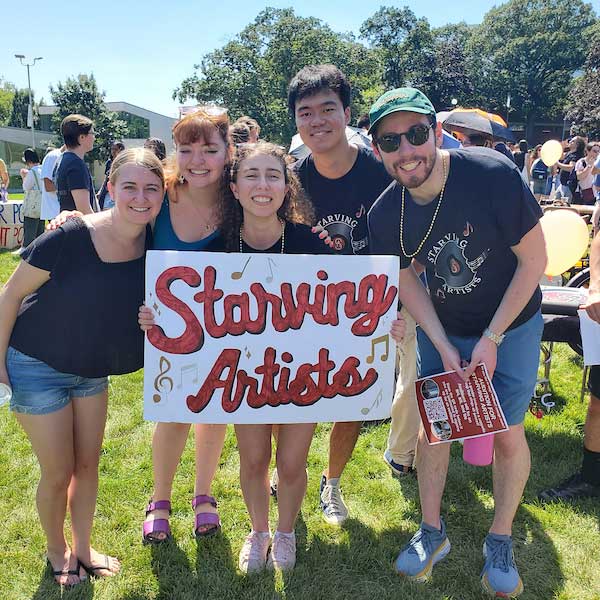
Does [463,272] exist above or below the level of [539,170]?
below

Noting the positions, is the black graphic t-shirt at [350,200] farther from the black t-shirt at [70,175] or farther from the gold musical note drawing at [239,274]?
the black t-shirt at [70,175]

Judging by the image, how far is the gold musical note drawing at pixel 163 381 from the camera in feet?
7.27

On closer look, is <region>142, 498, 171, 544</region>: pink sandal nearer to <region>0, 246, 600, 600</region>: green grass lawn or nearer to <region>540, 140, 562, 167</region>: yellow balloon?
<region>0, 246, 600, 600</region>: green grass lawn

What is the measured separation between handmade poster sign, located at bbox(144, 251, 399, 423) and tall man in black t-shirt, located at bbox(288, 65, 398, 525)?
472 mm

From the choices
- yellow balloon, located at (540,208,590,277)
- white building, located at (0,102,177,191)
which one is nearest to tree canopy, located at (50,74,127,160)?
white building, located at (0,102,177,191)

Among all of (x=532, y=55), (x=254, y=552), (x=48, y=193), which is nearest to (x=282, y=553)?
(x=254, y=552)

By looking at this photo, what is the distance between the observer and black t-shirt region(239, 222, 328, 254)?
235 cm

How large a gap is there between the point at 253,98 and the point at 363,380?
44.5 m

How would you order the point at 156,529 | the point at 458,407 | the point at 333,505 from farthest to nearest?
the point at 333,505 < the point at 156,529 < the point at 458,407

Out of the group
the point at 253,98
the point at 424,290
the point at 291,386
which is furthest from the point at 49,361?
the point at 253,98

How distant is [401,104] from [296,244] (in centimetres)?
74

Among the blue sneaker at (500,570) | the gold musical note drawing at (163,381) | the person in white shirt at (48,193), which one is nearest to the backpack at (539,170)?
the person in white shirt at (48,193)

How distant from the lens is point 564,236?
443 cm

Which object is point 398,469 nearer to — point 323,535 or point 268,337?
point 323,535
